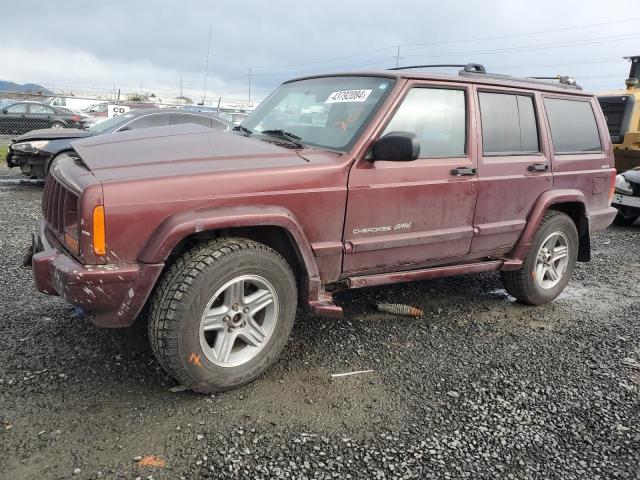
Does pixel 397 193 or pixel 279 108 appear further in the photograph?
pixel 279 108

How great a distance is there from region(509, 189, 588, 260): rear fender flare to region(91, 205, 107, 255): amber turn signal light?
323 cm

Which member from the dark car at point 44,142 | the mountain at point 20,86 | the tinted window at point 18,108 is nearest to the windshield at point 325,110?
the dark car at point 44,142

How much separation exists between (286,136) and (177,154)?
35.8 inches

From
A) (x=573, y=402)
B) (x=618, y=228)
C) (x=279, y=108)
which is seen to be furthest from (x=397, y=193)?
(x=618, y=228)

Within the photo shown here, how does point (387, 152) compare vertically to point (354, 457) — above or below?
above

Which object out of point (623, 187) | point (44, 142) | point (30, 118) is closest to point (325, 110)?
point (44, 142)

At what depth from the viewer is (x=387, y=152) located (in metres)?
3.12

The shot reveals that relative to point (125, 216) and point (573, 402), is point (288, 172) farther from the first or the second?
point (573, 402)

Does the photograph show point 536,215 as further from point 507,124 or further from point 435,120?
point 435,120

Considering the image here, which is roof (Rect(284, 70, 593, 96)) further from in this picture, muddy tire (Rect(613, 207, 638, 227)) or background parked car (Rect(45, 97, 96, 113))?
background parked car (Rect(45, 97, 96, 113))

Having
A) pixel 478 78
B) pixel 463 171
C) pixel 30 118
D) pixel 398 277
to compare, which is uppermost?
pixel 478 78

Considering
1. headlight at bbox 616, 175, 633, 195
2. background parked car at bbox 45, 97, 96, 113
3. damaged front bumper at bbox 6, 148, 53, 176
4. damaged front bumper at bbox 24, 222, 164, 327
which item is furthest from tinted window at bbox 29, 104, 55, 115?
damaged front bumper at bbox 24, 222, 164, 327

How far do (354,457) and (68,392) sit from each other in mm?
1604

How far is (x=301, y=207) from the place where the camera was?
3.00 metres
